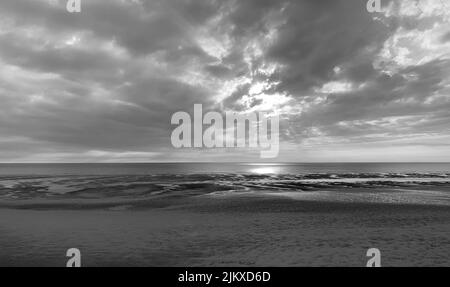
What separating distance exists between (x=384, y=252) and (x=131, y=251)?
13.1 m

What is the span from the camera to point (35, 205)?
32.3m

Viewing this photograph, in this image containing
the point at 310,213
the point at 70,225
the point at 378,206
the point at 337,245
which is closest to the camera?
the point at 337,245

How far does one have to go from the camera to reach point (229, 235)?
18844mm

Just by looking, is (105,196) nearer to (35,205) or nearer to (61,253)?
(35,205)

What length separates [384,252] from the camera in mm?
→ 15250

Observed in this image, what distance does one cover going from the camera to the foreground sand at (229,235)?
1427 cm

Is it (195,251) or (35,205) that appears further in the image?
(35,205)

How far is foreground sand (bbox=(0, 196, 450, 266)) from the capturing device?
46.8 feet

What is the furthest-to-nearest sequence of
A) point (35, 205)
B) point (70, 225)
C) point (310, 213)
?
1. point (35, 205)
2. point (310, 213)
3. point (70, 225)
